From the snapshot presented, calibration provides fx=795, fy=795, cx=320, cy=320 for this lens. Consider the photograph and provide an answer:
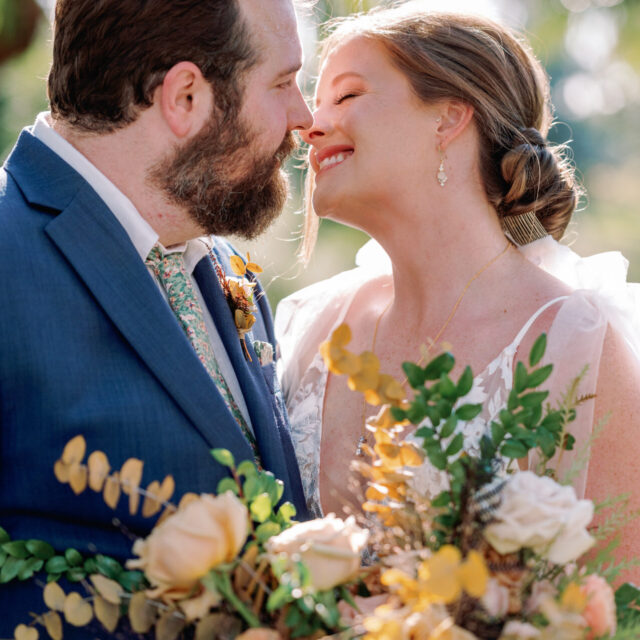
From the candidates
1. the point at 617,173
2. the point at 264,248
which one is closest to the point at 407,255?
the point at 264,248

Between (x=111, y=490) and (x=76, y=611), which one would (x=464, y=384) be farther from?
(x=76, y=611)

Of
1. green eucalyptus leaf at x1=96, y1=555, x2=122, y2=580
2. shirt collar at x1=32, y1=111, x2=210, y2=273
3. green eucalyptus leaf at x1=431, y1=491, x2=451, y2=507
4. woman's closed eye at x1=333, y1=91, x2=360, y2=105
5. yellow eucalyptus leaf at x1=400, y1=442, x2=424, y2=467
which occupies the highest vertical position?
woman's closed eye at x1=333, y1=91, x2=360, y2=105

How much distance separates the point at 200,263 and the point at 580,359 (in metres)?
1.17

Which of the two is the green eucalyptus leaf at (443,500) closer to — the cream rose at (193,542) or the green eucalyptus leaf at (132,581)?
the cream rose at (193,542)

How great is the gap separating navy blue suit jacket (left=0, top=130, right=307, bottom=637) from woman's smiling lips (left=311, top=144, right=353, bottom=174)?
93 cm

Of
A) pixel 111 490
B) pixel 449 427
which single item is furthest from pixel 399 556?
pixel 111 490

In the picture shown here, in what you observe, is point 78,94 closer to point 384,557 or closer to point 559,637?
point 384,557

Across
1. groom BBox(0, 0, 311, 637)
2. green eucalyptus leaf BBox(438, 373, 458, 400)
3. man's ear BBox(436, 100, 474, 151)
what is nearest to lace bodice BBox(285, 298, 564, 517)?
Answer: groom BBox(0, 0, 311, 637)

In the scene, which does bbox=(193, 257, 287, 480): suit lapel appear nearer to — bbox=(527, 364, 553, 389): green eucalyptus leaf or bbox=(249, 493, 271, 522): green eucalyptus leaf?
bbox=(249, 493, 271, 522): green eucalyptus leaf

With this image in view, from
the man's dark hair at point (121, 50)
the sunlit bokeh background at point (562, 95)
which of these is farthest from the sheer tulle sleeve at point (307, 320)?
the man's dark hair at point (121, 50)

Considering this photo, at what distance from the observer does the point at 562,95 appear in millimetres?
16047

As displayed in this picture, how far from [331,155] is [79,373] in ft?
4.24

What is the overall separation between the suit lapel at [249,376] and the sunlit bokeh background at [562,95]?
47 cm

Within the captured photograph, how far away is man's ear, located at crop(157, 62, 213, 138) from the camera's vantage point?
2.22 m
